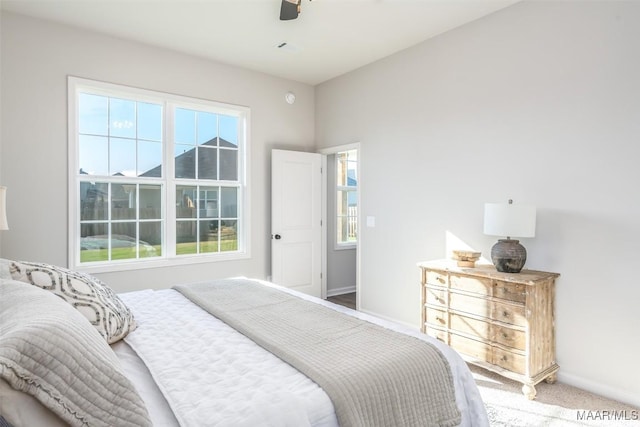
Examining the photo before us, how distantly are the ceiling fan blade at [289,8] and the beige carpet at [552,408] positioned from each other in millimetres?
3008

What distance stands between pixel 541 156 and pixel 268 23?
2.61 metres

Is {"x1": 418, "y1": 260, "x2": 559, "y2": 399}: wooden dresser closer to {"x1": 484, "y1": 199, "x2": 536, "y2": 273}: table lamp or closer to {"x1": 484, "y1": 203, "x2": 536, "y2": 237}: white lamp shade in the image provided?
{"x1": 484, "y1": 199, "x2": 536, "y2": 273}: table lamp

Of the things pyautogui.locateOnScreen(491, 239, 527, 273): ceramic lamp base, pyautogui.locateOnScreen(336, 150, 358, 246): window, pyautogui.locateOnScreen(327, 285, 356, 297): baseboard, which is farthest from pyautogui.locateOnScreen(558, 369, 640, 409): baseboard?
pyautogui.locateOnScreen(336, 150, 358, 246): window

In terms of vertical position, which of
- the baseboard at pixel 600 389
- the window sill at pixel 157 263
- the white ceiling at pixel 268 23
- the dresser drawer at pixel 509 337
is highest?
the white ceiling at pixel 268 23

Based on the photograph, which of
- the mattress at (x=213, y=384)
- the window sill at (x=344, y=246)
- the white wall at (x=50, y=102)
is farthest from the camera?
the window sill at (x=344, y=246)

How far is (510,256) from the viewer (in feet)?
9.04

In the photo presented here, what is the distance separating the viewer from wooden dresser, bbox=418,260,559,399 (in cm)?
257

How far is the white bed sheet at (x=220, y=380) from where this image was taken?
1.14 meters

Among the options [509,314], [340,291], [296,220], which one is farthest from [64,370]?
[340,291]

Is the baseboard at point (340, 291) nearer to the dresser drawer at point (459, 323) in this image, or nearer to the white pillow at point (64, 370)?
the dresser drawer at point (459, 323)

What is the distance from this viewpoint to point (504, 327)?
2686 mm

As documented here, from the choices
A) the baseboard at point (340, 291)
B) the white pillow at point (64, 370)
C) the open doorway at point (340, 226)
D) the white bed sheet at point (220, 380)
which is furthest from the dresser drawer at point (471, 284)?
the baseboard at point (340, 291)

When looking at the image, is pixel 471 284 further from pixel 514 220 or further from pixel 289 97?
pixel 289 97

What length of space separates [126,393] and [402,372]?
97cm
